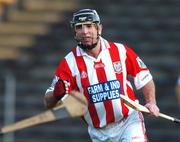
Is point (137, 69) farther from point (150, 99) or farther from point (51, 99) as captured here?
point (51, 99)

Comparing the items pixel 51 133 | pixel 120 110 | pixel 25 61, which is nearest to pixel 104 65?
pixel 120 110

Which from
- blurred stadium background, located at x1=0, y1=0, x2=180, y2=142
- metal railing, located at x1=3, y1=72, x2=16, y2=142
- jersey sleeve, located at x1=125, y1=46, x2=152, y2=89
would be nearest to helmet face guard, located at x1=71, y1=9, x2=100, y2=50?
jersey sleeve, located at x1=125, y1=46, x2=152, y2=89

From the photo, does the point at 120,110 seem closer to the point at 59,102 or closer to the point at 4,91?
the point at 59,102

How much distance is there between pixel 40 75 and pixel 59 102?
654 cm

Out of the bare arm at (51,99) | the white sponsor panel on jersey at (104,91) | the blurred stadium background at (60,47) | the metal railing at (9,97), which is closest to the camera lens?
the bare arm at (51,99)

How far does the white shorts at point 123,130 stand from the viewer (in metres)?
7.57

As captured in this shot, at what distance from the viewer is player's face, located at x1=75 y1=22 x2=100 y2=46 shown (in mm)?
7371

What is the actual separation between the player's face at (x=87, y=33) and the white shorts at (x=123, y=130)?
662 mm

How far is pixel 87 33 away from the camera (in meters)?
7.38

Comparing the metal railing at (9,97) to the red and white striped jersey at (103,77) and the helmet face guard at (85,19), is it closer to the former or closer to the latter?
the red and white striped jersey at (103,77)

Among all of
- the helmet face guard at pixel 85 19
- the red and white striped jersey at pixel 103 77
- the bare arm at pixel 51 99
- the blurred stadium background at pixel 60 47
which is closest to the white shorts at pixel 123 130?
the red and white striped jersey at pixel 103 77

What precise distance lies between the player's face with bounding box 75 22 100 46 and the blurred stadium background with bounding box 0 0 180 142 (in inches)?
205

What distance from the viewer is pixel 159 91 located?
1311 centimetres

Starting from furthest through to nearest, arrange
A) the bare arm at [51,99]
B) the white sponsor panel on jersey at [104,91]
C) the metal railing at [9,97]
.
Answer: the metal railing at [9,97] < the white sponsor panel on jersey at [104,91] < the bare arm at [51,99]
